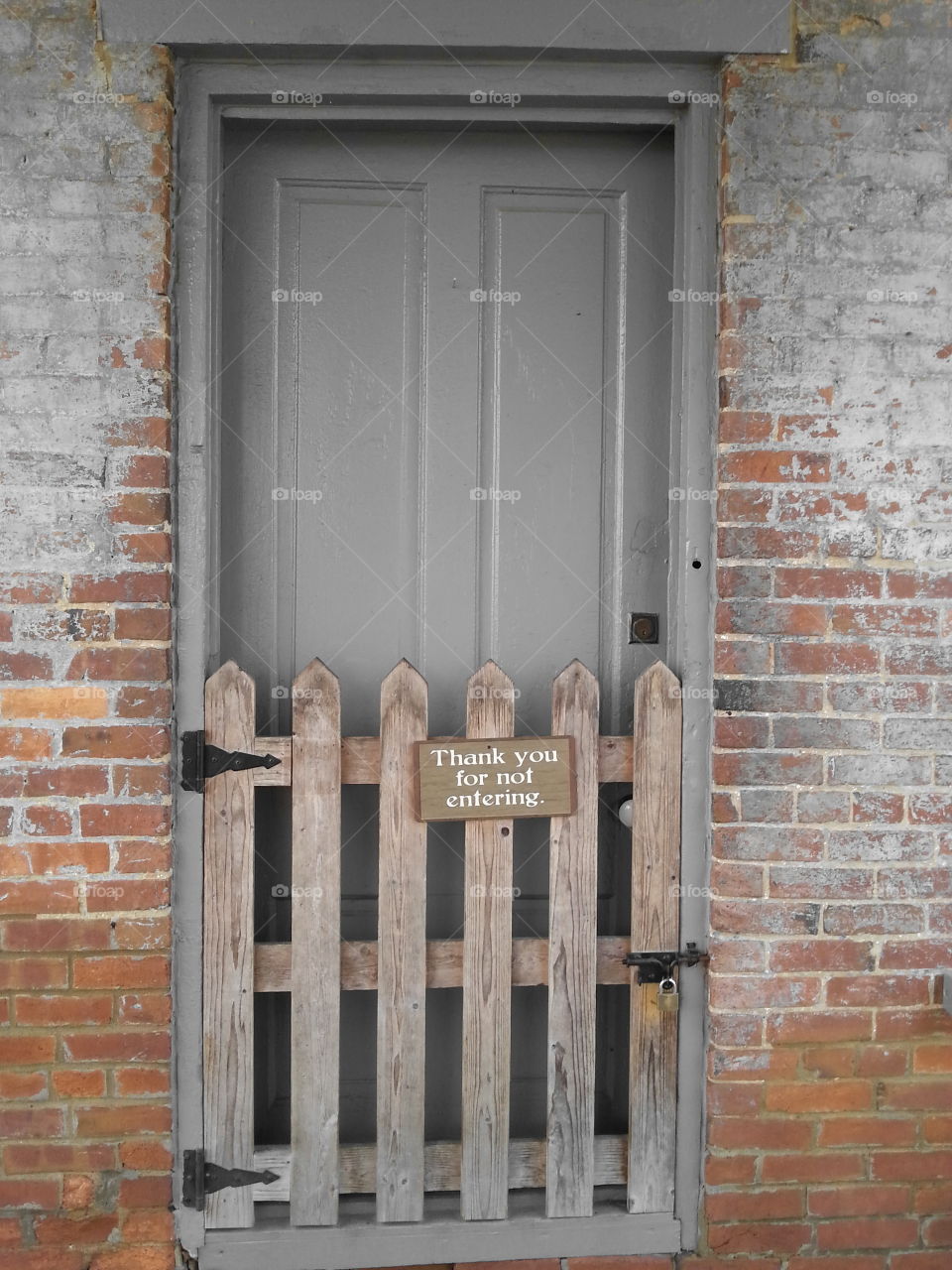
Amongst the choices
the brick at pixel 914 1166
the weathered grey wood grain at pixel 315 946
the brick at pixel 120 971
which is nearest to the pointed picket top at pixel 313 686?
the weathered grey wood grain at pixel 315 946

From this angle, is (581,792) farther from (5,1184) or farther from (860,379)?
(5,1184)

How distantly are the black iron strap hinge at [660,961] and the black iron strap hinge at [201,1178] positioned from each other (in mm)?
1056

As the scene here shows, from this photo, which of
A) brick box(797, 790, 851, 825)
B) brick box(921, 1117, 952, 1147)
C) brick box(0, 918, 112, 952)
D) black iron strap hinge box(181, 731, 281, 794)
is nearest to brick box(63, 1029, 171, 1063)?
brick box(0, 918, 112, 952)

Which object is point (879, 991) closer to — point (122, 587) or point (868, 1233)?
point (868, 1233)

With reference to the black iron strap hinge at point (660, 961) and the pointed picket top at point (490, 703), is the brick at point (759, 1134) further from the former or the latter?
the pointed picket top at point (490, 703)

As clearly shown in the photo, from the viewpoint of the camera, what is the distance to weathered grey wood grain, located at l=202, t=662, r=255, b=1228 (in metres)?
2.23

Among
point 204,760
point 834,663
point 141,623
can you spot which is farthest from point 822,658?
point 141,623

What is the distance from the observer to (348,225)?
2402 mm

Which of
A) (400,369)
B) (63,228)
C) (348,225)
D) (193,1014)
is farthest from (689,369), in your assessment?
(193,1014)

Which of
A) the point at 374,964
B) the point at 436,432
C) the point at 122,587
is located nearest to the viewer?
the point at 122,587

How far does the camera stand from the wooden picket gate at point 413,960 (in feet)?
7.32

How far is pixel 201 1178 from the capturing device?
2.26 meters

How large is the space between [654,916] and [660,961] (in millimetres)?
108

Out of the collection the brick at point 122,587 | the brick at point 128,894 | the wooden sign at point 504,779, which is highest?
the brick at point 122,587
